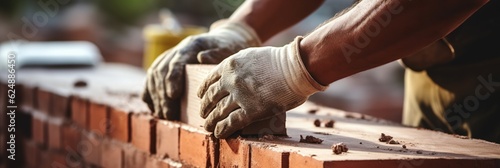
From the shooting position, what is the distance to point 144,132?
2.49 m

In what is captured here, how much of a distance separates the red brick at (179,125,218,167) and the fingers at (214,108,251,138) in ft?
0.25

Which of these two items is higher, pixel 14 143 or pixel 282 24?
pixel 282 24

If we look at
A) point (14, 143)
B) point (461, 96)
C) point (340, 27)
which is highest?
point (340, 27)

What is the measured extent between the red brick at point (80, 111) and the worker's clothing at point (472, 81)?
4.81 ft

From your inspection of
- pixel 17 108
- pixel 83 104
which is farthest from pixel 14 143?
pixel 83 104

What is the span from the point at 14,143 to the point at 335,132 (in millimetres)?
2404

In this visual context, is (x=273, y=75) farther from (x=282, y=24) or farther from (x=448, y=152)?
(x=282, y=24)

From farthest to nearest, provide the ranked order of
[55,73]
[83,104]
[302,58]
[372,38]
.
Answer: [55,73] → [83,104] → [302,58] → [372,38]

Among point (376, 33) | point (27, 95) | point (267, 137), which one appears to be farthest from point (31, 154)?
point (376, 33)

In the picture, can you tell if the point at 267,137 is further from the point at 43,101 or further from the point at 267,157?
the point at 43,101

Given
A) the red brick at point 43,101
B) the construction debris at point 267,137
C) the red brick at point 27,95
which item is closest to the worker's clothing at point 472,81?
the construction debris at point 267,137

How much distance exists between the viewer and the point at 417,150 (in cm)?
179

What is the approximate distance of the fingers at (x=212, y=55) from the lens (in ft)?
7.64

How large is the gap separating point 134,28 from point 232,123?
386 inches
